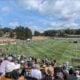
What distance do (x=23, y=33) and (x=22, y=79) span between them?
9686 centimetres

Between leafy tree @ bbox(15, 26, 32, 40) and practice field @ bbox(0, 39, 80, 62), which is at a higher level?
leafy tree @ bbox(15, 26, 32, 40)

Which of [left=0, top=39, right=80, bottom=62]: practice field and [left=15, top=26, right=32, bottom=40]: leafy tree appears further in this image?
[left=15, top=26, right=32, bottom=40]: leafy tree

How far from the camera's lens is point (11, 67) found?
10828mm

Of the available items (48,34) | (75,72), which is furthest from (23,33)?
(75,72)

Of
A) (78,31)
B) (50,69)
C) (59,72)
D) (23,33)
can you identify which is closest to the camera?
(59,72)

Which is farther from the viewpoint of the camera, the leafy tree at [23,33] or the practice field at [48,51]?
the leafy tree at [23,33]

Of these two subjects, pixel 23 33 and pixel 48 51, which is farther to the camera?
pixel 23 33

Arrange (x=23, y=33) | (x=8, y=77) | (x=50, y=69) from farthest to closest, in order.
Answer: (x=23, y=33) < (x=50, y=69) < (x=8, y=77)

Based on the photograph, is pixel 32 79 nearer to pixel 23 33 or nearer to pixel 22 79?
pixel 22 79

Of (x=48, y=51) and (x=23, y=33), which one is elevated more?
(x=23, y=33)

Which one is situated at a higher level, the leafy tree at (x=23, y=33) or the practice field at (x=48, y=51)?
the leafy tree at (x=23, y=33)

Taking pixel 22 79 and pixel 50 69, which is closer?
pixel 22 79

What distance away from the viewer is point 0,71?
439 inches

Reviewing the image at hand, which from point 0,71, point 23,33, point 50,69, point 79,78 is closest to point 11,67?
point 0,71
